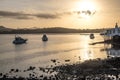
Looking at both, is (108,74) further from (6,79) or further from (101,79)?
(6,79)

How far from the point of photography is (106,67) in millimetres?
46656

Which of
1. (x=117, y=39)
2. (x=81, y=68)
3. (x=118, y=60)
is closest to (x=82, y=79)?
(x=81, y=68)

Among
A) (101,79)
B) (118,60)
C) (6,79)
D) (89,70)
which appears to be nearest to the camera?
(101,79)

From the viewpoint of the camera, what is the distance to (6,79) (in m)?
40.6

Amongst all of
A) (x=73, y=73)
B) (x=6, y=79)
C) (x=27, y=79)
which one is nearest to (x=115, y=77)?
(x=73, y=73)

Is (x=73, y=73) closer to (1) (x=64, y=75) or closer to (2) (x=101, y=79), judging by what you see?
(1) (x=64, y=75)

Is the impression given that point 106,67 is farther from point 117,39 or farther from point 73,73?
point 117,39

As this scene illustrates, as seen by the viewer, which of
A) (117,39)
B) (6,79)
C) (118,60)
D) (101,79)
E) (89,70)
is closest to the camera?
(101,79)

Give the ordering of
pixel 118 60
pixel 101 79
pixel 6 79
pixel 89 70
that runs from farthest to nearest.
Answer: pixel 118 60 → pixel 89 70 → pixel 6 79 → pixel 101 79

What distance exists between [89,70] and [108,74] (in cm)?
397

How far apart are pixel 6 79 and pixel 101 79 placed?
1167cm

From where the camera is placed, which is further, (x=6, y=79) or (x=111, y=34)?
(x=111, y=34)

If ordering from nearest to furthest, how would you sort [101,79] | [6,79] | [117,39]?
[101,79] < [6,79] < [117,39]

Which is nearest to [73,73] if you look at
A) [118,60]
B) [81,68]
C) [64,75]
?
[64,75]
